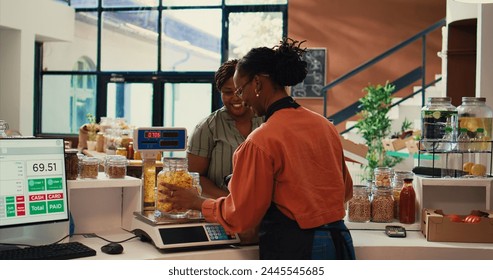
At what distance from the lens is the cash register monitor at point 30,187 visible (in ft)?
6.96

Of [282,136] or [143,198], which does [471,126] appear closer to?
[282,136]


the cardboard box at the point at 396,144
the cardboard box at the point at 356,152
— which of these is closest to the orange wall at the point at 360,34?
the cardboard box at the point at 396,144

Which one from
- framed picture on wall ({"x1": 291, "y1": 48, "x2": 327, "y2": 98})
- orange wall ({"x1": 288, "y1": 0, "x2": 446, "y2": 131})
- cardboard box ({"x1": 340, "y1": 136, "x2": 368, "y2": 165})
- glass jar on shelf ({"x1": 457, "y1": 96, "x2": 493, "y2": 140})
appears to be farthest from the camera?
framed picture on wall ({"x1": 291, "y1": 48, "x2": 327, "y2": 98})

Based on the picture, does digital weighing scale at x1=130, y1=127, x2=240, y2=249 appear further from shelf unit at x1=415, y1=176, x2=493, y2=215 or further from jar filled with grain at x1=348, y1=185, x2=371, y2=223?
shelf unit at x1=415, y1=176, x2=493, y2=215

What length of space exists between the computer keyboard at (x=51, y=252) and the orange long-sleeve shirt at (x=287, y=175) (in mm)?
490

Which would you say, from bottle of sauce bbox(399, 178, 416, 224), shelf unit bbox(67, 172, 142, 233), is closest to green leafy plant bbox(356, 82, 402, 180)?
bottle of sauce bbox(399, 178, 416, 224)

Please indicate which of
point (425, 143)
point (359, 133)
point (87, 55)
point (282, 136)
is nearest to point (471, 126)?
point (425, 143)

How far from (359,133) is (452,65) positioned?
85.4 inches

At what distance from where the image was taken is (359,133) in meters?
7.63

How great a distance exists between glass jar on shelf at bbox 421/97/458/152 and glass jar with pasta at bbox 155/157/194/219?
1144mm

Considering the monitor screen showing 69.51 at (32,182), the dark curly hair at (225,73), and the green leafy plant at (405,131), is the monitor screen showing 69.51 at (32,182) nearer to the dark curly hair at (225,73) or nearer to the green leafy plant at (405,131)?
the dark curly hair at (225,73)

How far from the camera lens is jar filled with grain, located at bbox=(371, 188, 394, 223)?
2.69 m

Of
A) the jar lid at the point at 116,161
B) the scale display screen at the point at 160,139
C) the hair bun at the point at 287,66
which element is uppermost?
the hair bun at the point at 287,66

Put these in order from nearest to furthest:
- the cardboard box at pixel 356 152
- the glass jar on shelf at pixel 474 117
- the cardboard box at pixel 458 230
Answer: the cardboard box at pixel 458 230 < the glass jar on shelf at pixel 474 117 < the cardboard box at pixel 356 152
